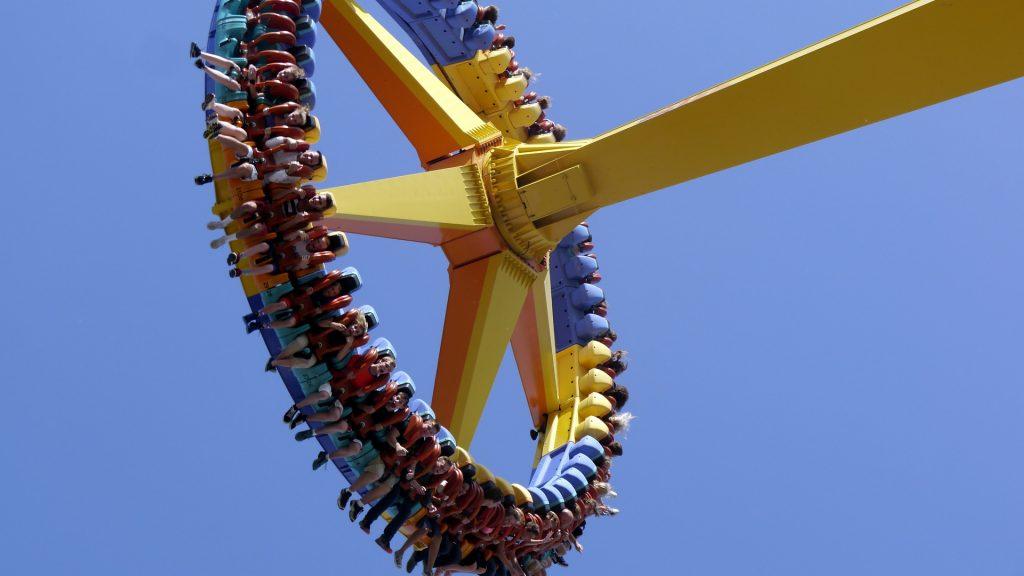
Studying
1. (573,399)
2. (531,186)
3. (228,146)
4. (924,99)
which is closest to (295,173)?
(228,146)

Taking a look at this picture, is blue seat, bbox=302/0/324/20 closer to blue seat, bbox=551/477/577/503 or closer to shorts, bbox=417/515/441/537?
shorts, bbox=417/515/441/537

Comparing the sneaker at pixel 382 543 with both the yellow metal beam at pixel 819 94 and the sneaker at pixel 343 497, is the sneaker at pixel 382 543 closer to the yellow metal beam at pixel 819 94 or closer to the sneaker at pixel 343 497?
A: the sneaker at pixel 343 497

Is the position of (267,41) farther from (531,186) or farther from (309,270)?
(531,186)

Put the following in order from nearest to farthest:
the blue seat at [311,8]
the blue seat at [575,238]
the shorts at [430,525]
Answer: the shorts at [430,525] → the blue seat at [311,8] → the blue seat at [575,238]

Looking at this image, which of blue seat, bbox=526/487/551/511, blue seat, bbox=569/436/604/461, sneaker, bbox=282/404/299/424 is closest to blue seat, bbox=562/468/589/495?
blue seat, bbox=569/436/604/461

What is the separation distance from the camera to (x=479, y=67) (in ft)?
56.7

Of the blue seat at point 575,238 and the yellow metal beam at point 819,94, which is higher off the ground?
the blue seat at point 575,238

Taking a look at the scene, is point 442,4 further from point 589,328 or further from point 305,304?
point 305,304

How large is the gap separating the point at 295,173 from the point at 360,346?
1633mm

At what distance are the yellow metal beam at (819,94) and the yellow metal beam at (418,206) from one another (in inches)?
46.4

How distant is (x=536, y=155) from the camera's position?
14688mm

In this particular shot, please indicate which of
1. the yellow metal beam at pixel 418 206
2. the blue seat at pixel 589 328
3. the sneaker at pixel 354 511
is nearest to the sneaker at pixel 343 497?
the sneaker at pixel 354 511

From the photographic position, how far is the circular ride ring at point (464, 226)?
39.7ft

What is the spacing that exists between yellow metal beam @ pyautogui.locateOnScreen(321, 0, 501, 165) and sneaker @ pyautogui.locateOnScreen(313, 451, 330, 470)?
458 cm
